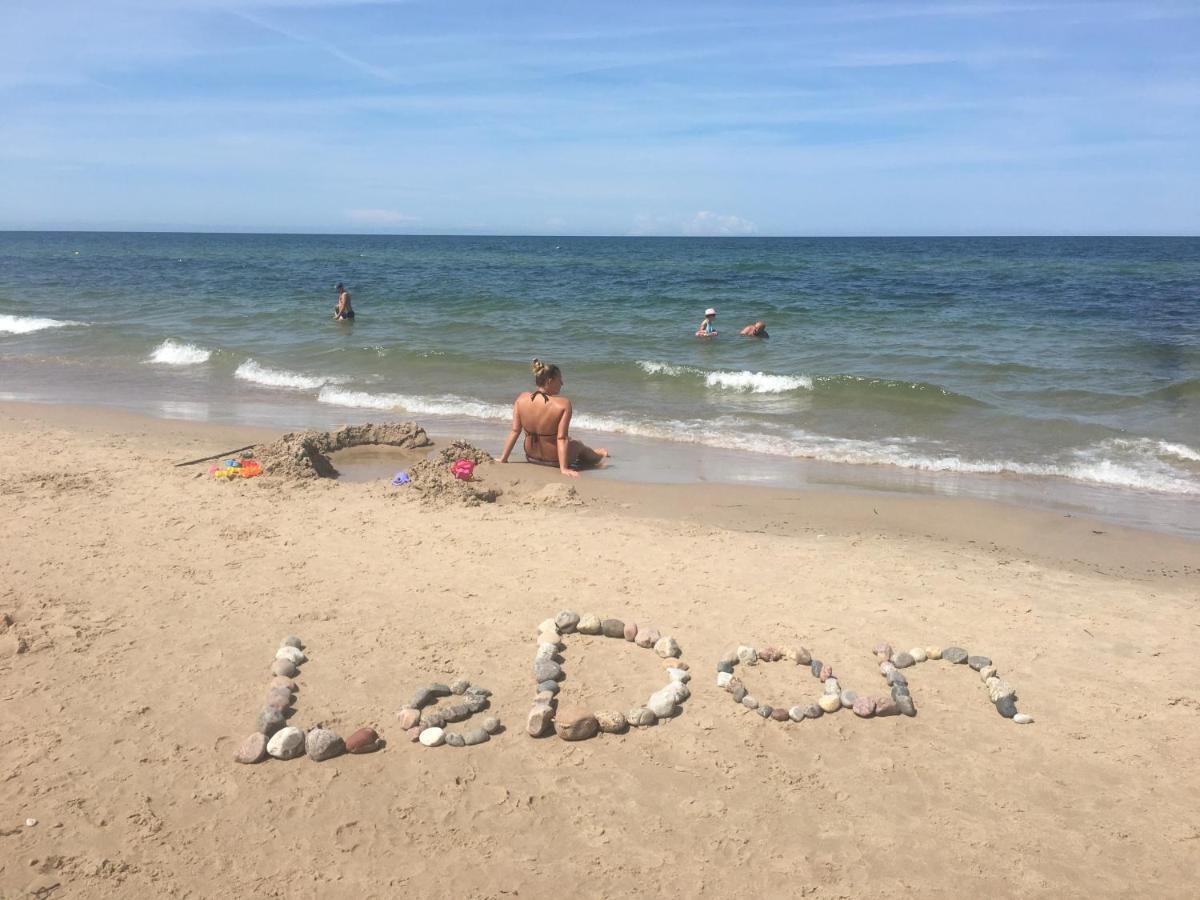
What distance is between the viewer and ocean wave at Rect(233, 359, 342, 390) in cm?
1458

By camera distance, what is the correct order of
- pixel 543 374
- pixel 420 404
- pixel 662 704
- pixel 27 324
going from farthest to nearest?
pixel 27 324 < pixel 420 404 < pixel 543 374 < pixel 662 704

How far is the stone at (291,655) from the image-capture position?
462 cm

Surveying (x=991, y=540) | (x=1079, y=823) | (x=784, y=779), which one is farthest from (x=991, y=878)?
(x=991, y=540)

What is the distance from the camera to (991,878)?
3.32 metres

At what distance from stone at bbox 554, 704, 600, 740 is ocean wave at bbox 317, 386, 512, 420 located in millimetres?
8148

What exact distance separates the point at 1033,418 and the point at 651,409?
4.97 meters

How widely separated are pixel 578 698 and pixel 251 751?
4.94ft

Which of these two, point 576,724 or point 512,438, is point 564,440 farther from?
point 576,724

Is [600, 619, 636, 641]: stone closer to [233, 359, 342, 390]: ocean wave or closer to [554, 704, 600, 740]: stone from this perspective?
[554, 704, 600, 740]: stone

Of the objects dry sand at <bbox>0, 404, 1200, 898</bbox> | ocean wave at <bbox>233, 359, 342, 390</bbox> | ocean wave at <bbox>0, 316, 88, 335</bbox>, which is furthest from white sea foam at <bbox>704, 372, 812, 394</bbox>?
ocean wave at <bbox>0, 316, 88, 335</bbox>

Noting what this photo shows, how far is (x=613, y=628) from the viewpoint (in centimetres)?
505

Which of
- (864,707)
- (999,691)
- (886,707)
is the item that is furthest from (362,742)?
(999,691)

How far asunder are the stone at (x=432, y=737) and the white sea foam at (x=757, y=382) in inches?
414

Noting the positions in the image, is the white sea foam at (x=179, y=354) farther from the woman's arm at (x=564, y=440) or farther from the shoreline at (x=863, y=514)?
the woman's arm at (x=564, y=440)
